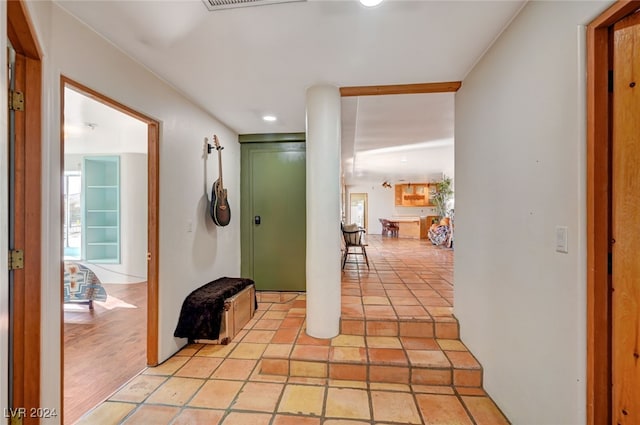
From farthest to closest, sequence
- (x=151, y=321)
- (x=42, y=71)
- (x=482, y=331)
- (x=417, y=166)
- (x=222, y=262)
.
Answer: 1. (x=417, y=166)
2. (x=222, y=262)
3. (x=151, y=321)
4. (x=482, y=331)
5. (x=42, y=71)

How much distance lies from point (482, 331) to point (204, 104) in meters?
3.10

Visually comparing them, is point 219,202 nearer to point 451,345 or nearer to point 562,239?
point 451,345

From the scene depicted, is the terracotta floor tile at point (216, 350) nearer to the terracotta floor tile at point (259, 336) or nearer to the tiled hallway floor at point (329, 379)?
the tiled hallway floor at point (329, 379)

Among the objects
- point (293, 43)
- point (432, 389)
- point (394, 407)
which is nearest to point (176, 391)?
point (394, 407)

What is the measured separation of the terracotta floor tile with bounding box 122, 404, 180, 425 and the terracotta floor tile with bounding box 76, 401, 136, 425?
2.5 inches

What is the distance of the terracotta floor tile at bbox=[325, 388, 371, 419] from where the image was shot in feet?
5.41

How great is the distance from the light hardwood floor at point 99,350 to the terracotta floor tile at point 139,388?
0.08 m

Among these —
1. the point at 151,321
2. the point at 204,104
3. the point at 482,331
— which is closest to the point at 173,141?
the point at 204,104

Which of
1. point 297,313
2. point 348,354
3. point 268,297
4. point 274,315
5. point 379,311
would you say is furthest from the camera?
point 268,297

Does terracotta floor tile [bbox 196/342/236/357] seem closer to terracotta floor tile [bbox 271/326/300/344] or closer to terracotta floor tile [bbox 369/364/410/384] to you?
terracotta floor tile [bbox 271/326/300/344]

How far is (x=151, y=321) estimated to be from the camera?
2.15m

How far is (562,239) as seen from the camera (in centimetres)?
118

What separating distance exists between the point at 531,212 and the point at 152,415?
2446 millimetres

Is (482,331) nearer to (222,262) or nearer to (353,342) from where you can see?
(353,342)
